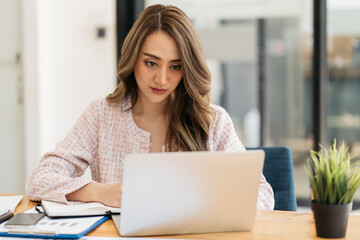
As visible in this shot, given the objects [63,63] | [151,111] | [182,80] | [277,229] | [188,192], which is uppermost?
[63,63]

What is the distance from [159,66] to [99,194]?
524 millimetres

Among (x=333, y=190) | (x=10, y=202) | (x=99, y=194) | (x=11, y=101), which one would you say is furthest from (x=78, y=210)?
(x=11, y=101)

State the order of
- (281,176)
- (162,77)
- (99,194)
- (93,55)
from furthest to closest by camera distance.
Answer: (93,55) → (281,176) → (162,77) → (99,194)

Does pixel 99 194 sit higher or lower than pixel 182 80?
lower

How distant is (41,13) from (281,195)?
2.34m

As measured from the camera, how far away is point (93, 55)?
3553mm

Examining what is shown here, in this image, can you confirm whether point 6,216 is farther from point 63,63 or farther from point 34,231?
point 63,63

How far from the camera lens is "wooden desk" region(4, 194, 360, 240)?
1.23m

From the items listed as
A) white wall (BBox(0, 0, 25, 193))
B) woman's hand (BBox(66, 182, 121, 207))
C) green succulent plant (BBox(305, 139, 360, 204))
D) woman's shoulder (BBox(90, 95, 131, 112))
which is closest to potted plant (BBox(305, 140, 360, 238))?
green succulent plant (BBox(305, 139, 360, 204))

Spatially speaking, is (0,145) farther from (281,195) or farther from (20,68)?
(281,195)

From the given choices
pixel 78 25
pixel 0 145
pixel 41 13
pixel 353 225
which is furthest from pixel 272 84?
pixel 353 225

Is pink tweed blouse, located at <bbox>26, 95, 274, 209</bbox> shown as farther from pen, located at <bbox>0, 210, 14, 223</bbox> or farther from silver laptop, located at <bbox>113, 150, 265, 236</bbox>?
silver laptop, located at <bbox>113, 150, 265, 236</bbox>

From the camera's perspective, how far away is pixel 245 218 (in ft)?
4.10

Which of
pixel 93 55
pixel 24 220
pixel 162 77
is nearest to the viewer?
pixel 24 220
